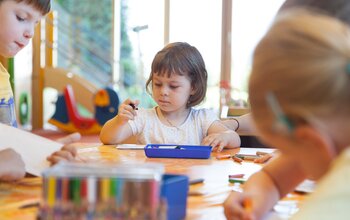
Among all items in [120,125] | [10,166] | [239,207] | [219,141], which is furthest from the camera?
[120,125]

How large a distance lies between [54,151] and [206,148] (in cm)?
42

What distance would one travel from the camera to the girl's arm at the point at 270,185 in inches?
29.8

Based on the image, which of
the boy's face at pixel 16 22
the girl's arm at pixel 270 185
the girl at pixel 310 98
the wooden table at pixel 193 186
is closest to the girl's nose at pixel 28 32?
the boy's face at pixel 16 22

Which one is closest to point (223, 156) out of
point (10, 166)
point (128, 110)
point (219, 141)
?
point (219, 141)

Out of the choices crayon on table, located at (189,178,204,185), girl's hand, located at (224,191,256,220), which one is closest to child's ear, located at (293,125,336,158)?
girl's hand, located at (224,191,256,220)

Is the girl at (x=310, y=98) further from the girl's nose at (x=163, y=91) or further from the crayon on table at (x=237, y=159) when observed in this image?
the girl's nose at (x=163, y=91)

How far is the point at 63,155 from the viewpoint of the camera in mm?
953

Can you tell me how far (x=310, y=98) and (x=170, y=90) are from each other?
118 centimetres

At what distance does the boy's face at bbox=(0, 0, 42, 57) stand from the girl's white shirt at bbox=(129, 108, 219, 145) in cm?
50

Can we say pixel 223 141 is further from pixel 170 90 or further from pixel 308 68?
pixel 308 68

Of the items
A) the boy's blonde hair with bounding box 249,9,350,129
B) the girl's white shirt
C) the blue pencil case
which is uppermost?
the boy's blonde hair with bounding box 249,9,350,129

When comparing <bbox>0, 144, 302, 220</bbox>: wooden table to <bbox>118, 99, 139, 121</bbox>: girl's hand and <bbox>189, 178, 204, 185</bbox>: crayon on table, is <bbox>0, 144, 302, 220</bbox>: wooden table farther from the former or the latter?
<bbox>118, 99, 139, 121</bbox>: girl's hand

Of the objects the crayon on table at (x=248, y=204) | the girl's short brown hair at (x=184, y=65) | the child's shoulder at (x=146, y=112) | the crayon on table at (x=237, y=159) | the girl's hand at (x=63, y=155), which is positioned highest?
the girl's short brown hair at (x=184, y=65)

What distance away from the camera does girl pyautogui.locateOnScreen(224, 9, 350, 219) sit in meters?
0.52
